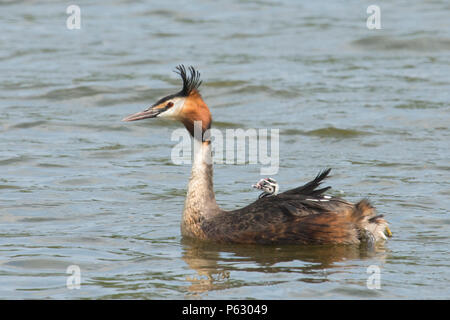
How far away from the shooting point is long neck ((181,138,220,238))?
9438 mm

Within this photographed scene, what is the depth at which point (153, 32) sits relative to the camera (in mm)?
21250

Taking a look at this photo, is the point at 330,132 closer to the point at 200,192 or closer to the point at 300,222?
the point at 200,192

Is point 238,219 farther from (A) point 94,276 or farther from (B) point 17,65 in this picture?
(B) point 17,65

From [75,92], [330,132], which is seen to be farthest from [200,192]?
[75,92]

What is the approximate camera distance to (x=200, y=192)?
9523 mm

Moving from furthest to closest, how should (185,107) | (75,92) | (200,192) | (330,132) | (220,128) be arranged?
(75,92) → (220,128) → (330,132) → (200,192) → (185,107)

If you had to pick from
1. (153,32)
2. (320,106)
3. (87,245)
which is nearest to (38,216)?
(87,245)

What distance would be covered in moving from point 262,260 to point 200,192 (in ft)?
4.04

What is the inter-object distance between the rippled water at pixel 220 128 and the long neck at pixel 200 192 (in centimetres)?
A: 31

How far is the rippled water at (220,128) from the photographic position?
829 centimetres

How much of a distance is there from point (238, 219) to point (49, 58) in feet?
35.9

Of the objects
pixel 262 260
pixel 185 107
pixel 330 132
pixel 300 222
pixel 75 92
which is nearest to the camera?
pixel 262 260

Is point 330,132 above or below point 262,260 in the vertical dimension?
above

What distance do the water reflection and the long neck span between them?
23 centimetres
